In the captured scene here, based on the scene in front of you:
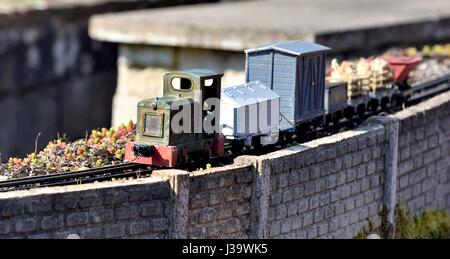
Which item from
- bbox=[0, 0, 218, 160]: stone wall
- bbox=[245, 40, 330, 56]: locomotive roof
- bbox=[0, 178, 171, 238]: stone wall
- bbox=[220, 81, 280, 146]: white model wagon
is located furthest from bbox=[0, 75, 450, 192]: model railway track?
bbox=[0, 0, 218, 160]: stone wall

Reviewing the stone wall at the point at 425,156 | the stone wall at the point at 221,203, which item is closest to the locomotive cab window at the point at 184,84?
the stone wall at the point at 221,203

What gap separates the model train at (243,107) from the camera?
18.7 meters

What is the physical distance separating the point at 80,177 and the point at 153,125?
1.59 metres

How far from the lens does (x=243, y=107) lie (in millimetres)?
20109

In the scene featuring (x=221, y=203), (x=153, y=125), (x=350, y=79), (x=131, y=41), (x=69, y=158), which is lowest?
(x=221, y=203)

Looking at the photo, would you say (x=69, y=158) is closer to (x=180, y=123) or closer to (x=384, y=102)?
(x=180, y=123)

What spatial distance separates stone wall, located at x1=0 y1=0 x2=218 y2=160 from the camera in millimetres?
38438

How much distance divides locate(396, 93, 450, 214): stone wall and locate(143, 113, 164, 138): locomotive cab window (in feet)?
19.9

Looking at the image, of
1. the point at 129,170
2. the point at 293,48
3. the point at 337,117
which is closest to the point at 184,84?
the point at 129,170

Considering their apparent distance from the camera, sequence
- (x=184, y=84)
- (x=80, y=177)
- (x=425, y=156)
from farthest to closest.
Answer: (x=425, y=156), (x=184, y=84), (x=80, y=177)

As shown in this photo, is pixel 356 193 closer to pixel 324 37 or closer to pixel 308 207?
pixel 308 207

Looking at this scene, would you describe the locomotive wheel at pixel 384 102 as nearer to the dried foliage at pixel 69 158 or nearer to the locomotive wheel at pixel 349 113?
the locomotive wheel at pixel 349 113

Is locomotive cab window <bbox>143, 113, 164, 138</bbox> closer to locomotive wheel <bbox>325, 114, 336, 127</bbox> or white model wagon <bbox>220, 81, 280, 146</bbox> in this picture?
white model wagon <bbox>220, 81, 280, 146</bbox>

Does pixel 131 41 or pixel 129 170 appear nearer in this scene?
pixel 129 170
